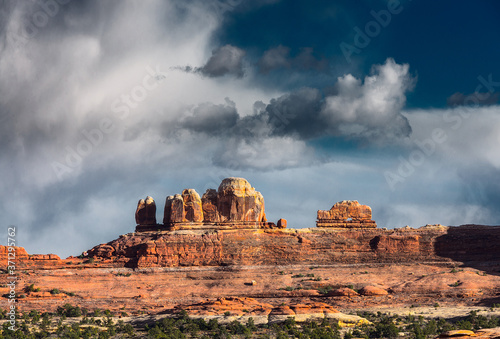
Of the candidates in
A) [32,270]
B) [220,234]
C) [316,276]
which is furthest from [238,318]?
[32,270]

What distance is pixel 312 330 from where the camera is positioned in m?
55.6

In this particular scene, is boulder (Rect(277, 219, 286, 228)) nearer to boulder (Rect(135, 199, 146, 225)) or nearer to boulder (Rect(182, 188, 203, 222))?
boulder (Rect(182, 188, 203, 222))

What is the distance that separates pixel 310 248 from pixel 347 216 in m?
6.58

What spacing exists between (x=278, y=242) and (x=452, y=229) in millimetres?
19916

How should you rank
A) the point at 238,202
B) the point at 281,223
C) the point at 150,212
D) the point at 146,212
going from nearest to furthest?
the point at 281,223 → the point at 238,202 → the point at 146,212 → the point at 150,212

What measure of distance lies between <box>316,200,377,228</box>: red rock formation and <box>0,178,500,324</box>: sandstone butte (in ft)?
0.39

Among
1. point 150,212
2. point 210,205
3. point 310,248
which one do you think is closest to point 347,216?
point 310,248

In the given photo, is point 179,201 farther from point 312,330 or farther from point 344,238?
point 312,330

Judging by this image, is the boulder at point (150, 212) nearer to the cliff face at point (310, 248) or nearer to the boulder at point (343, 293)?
the cliff face at point (310, 248)

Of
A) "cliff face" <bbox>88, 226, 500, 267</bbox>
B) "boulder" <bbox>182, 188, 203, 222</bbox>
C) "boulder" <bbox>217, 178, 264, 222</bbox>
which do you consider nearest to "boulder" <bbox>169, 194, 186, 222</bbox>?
"boulder" <bbox>182, 188, 203, 222</bbox>

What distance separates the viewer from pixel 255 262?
81.6 m

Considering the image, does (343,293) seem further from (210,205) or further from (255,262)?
(210,205)

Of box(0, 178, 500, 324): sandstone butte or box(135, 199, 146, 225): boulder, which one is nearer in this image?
A: box(0, 178, 500, 324): sandstone butte

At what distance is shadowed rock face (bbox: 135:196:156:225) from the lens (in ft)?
294
